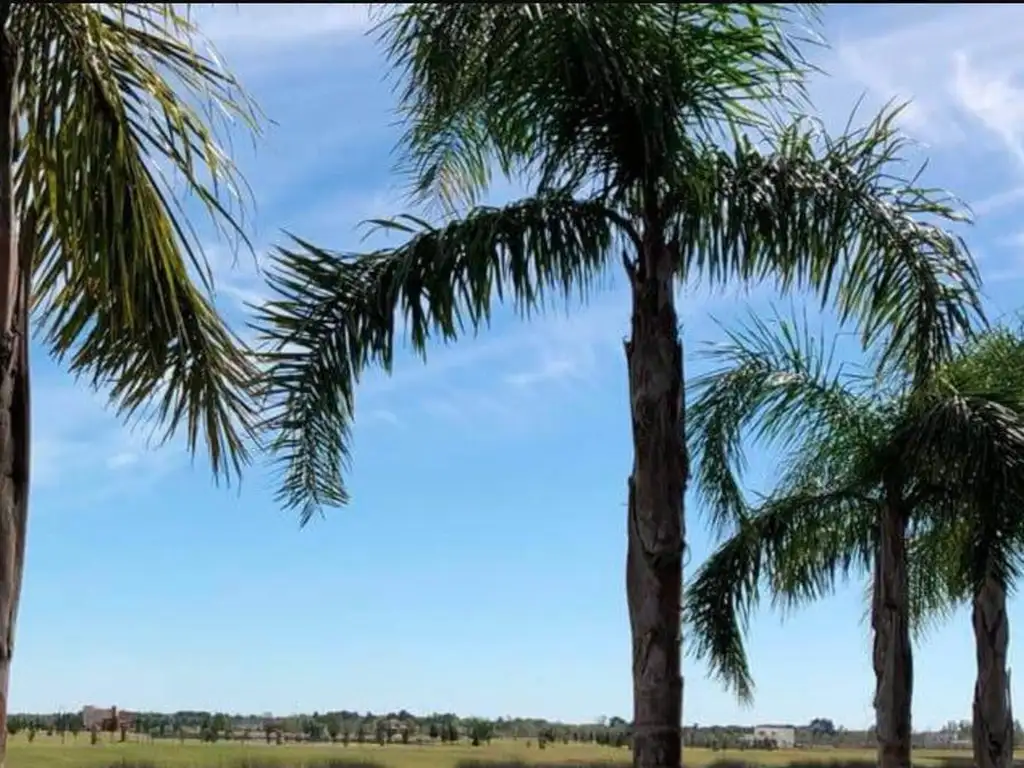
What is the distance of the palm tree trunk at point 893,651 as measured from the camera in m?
9.41

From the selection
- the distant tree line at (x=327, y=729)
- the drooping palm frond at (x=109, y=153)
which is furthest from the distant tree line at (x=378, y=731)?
the drooping palm frond at (x=109, y=153)

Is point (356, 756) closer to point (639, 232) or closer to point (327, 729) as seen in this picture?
point (327, 729)

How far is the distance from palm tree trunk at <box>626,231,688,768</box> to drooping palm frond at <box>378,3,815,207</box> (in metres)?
0.84

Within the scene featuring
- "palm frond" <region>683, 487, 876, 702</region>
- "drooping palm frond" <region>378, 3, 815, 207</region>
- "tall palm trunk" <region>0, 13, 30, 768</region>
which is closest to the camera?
"tall palm trunk" <region>0, 13, 30, 768</region>

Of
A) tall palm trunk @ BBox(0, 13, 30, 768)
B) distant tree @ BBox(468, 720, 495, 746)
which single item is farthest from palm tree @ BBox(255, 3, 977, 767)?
distant tree @ BBox(468, 720, 495, 746)

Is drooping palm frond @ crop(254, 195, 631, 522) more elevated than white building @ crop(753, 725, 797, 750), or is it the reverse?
drooping palm frond @ crop(254, 195, 631, 522)

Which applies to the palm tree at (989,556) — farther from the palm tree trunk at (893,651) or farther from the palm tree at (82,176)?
the palm tree at (82,176)

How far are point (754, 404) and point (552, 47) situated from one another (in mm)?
4275

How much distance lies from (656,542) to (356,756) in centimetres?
867

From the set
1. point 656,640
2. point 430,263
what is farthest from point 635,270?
point 656,640

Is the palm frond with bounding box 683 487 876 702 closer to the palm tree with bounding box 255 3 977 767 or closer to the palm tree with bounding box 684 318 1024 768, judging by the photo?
the palm tree with bounding box 684 318 1024 768

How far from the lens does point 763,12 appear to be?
6.25 m

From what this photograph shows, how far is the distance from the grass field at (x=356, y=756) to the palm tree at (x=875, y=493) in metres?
1.63

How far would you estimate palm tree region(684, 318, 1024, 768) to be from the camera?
7.99m
